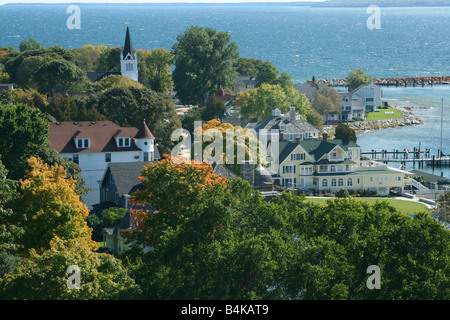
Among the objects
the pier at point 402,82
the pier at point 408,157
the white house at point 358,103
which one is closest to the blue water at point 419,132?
the pier at point 408,157

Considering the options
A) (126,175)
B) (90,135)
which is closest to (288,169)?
(90,135)

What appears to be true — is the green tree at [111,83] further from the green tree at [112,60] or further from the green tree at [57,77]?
the green tree at [112,60]

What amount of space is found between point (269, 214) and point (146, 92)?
48566 millimetres

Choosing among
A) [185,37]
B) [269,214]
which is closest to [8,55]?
[185,37]

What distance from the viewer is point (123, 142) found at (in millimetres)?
66750

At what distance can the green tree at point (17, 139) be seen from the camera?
52594 mm

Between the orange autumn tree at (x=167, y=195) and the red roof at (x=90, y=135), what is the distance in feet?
80.7

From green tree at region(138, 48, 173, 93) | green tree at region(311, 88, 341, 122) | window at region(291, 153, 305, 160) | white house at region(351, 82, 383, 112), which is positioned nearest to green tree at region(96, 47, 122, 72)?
green tree at region(138, 48, 173, 93)

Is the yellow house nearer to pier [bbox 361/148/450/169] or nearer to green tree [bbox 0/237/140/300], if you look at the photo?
pier [bbox 361/148/450/169]

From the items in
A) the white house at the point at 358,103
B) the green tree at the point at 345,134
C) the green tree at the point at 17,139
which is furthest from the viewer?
the white house at the point at 358,103

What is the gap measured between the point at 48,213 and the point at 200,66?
78.8 metres

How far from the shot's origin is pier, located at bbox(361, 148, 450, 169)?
92.9 metres

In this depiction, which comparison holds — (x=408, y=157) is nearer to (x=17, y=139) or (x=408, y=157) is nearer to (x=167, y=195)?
(x=17, y=139)
